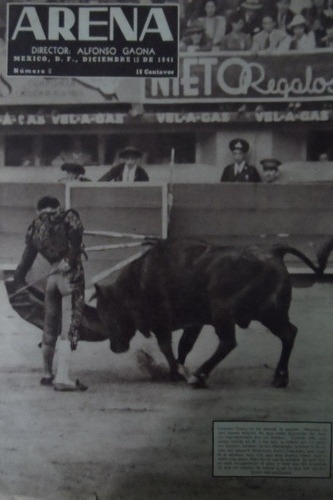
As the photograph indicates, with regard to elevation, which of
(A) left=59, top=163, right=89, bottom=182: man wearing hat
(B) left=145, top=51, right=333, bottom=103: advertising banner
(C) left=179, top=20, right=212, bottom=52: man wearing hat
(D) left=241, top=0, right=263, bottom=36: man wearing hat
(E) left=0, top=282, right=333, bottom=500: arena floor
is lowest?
(E) left=0, top=282, right=333, bottom=500: arena floor

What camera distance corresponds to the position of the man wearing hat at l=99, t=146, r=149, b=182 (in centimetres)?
118

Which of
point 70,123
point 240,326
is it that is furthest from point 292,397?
point 70,123

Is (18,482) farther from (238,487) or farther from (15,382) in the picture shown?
(238,487)

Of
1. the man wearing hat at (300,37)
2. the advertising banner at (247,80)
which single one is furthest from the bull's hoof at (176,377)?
the man wearing hat at (300,37)

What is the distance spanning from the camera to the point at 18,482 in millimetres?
1110

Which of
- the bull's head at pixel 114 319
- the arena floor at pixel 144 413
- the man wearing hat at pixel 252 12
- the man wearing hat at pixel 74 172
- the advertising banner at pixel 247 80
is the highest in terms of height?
the man wearing hat at pixel 252 12

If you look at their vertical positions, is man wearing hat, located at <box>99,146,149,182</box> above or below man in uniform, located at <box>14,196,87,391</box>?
above

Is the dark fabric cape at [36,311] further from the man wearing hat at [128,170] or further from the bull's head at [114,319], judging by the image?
the man wearing hat at [128,170]

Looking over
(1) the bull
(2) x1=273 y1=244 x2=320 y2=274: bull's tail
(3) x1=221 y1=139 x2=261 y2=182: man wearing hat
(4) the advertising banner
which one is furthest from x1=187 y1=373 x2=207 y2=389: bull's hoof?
(4) the advertising banner

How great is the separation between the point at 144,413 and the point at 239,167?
0.50 m

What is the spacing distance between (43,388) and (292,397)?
0.47 metres

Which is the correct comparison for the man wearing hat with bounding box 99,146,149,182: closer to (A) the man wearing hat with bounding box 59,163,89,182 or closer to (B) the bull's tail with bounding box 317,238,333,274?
(A) the man wearing hat with bounding box 59,163,89,182

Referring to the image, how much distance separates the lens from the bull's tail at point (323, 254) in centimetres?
117

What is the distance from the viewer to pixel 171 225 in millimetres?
1181
